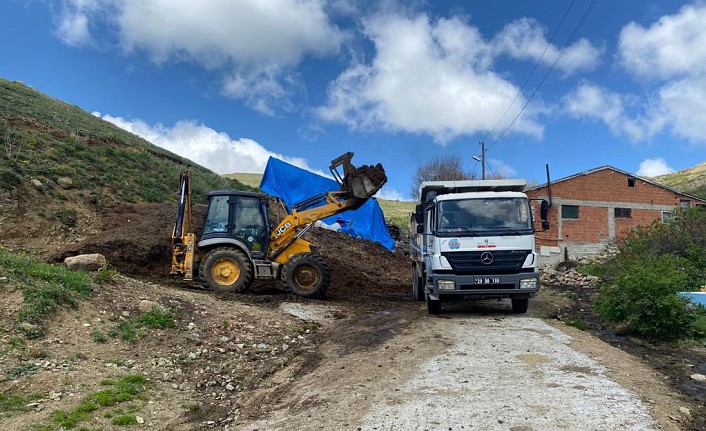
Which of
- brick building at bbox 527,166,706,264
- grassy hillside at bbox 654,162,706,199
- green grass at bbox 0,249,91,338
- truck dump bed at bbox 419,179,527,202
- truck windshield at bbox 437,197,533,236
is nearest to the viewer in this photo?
green grass at bbox 0,249,91,338

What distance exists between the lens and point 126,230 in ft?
55.5

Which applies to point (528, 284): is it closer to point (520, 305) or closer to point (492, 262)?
point (492, 262)

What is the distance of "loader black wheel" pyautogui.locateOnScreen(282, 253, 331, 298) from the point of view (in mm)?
12922

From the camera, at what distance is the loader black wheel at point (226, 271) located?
499 inches

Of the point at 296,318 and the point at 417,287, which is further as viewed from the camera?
the point at 417,287

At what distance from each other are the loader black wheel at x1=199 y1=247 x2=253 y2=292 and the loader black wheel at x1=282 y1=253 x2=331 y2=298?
970 millimetres

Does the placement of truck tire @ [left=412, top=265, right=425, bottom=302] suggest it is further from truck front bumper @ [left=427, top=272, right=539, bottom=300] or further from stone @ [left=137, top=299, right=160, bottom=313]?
stone @ [left=137, top=299, right=160, bottom=313]

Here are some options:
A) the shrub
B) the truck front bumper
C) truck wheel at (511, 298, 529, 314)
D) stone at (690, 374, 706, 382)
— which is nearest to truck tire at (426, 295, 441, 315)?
the truck front bumper

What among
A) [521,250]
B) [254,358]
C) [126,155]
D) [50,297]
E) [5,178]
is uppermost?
[126,155]

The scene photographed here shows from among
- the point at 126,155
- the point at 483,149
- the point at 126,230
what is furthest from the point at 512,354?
the point at 483,149

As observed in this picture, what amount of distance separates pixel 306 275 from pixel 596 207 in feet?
74.1

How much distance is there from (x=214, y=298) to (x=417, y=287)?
529cm

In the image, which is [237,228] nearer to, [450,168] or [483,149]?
[483,149]

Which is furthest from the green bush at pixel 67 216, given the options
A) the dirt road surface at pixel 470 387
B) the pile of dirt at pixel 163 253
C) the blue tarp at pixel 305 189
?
the dirt road surface at pixel 470 387
